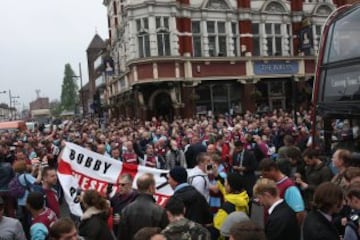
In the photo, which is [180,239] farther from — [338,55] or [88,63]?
[88,63]

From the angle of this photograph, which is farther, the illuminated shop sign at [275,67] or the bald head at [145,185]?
the illuminated shop sign at [275,67]

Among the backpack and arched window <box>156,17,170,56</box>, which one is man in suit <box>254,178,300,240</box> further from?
arched window <box>156,17,170,56</box>

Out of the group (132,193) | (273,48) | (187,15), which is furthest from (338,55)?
(273,48)

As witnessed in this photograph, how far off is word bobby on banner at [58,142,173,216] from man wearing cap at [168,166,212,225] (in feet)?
6.97

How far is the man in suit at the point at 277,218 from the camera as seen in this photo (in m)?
4.70

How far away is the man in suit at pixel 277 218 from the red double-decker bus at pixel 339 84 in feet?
14.4

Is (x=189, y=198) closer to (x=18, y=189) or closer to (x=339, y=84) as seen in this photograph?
(x=18, y=189)

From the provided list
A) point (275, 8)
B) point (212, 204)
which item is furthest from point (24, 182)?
point (275, 8)

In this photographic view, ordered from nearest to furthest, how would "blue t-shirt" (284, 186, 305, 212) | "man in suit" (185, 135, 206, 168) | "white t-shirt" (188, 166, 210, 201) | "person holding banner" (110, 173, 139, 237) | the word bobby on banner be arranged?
"blue t-shirt" (284, 186, 305, 212) < "person holding banner" (110, 173, 139, 237) < "white t-shirt" (188, 166, 210, 201) < the word bobby on banner < "man in suit" (185, 135, 206, 168)

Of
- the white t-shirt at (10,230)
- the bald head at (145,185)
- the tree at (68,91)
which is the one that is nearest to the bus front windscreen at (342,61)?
the bald head at (145,185)

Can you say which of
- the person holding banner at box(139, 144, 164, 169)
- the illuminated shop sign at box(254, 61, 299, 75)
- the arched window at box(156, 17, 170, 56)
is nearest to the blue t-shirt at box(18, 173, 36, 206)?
the person holding banner at box(139, 144, 164, 169)

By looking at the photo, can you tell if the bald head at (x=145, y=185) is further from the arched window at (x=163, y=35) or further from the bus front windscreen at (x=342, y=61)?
the arched window at (x=163, y=35)

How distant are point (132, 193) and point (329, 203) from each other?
3.05 meters

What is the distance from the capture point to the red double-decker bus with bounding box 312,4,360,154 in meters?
8.84
